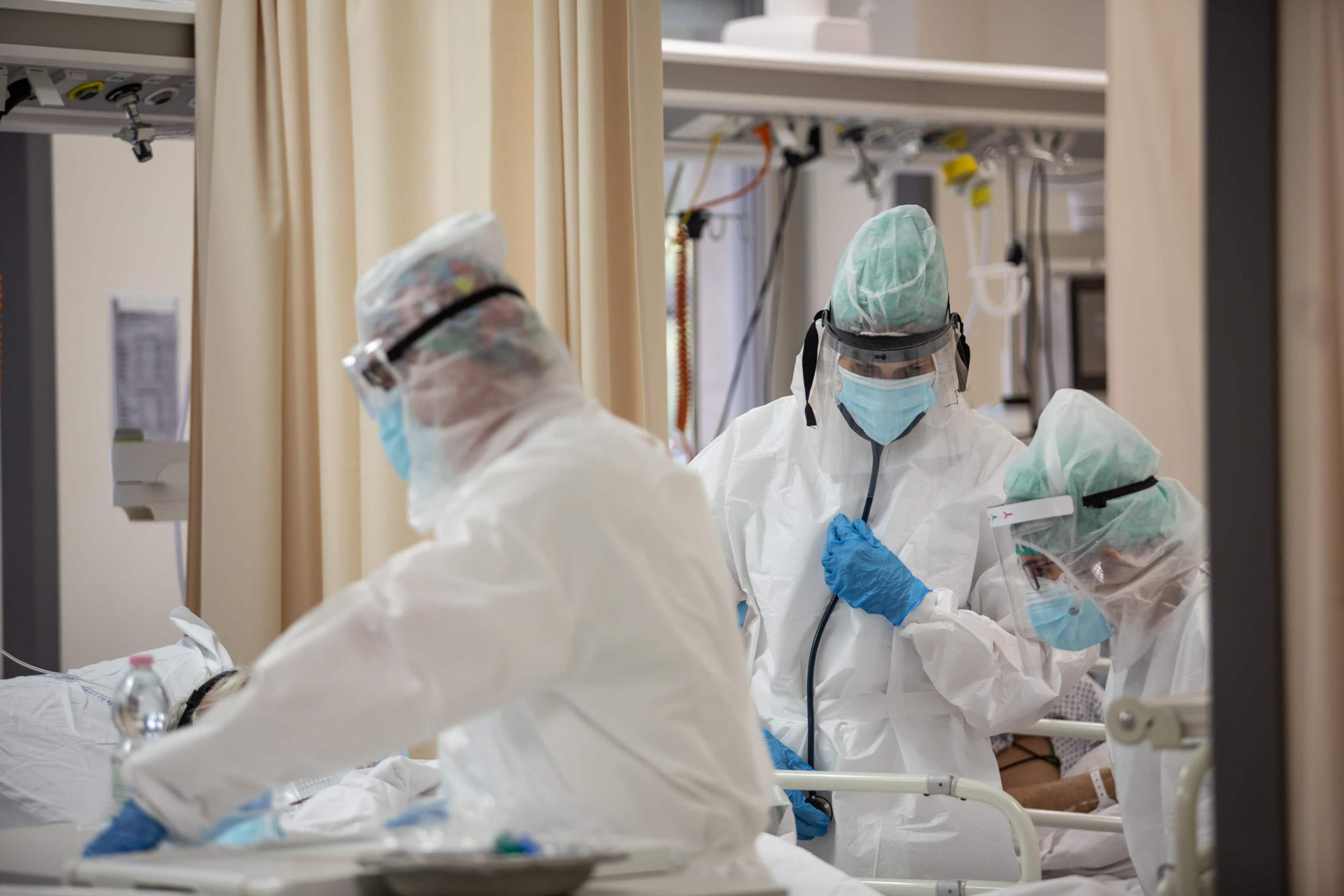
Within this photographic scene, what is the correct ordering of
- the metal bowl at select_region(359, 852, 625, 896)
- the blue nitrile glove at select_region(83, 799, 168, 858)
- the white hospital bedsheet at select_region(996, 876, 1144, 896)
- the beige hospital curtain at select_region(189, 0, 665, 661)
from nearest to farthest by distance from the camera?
the metal bowl at select_region(359, 852, 625, 896), the blue nitrile glove at select_region(83, 799, 168, 858), the white hospital bedsheet at select_region(996, 876, 1144, 896), the beige hospital curtain at select_region(189, 0, 665, 661)

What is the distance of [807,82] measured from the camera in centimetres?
296

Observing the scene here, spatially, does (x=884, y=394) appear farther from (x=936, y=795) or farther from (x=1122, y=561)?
(x=936, y=795)

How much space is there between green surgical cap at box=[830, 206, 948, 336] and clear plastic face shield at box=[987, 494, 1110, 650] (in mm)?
399

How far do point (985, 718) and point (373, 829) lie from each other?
3.66 feet

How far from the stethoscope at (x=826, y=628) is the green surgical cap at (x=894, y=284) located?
16 centimetres

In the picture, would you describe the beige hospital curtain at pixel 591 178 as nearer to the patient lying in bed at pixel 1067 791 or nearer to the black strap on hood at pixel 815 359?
the black strap on hood at pixel 815 359

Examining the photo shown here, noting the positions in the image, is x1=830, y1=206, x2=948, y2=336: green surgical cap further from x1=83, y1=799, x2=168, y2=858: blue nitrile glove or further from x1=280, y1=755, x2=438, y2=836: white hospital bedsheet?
x1=83, y1=799, x2=168, y2=858: blue nitrile glove

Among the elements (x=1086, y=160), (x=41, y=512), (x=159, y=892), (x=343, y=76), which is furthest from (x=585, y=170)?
(x=1086, y=160)

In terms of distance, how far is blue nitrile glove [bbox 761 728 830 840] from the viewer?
6.40 feet

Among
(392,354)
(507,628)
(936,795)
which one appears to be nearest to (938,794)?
(936,795)

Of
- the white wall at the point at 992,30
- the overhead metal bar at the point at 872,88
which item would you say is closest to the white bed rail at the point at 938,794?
the overhead metal bar at the point at 872,88

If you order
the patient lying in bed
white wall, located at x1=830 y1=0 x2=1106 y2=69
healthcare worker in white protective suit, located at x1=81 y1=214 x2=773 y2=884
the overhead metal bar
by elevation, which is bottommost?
the patient lying in bed

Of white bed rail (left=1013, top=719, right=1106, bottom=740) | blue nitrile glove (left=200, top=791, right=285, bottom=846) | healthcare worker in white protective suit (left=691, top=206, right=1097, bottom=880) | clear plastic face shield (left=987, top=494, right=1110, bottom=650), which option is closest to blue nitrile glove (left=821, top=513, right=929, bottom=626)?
healthcare worker in white protective suit (left=691, top=206, right=1097, bottom=880)

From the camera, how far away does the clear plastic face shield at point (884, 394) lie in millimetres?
2016
